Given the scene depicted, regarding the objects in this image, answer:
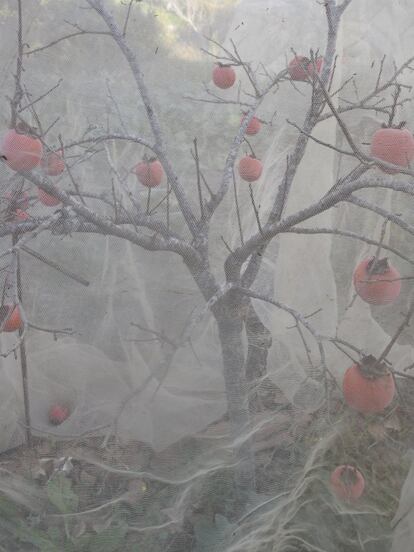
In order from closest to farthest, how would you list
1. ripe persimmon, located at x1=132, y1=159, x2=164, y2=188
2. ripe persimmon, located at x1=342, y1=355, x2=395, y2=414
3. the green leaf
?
1. ripe persimmon, located at x1=342, y1=355, x2=395, y2=414
2. the green leaf
3. ripe persimmon, located at x1=132, y1=159, x2=164, y2=188

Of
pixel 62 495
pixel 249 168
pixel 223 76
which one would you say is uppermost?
pixel 223 76

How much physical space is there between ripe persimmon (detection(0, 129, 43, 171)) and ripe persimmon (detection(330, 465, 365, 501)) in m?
0.76

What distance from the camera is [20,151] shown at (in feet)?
3.10

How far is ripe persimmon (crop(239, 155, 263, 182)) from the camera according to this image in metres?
1.24

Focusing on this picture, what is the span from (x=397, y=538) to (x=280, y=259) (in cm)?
58

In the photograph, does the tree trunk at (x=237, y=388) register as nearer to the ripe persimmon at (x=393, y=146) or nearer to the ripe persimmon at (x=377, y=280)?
the ripe persimmon at (x=377, y=280)

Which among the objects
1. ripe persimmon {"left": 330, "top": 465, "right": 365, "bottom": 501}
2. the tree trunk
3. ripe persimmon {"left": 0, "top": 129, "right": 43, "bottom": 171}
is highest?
ripe persimmon {"left": 0, "top": 129, "right": 43, "bottom": 171}

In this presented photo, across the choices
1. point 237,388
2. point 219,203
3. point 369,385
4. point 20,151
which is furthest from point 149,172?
point 369,385

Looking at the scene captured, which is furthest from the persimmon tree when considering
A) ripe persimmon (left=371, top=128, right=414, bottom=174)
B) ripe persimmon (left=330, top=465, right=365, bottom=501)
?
ripe persimmon (left=330, top=465, right=365, bottom=501)

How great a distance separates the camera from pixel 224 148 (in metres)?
1.35

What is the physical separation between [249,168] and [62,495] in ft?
2.53

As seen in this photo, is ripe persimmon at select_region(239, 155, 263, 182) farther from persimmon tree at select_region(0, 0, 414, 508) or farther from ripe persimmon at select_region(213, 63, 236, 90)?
ripe persimmon at select_region(213, 63, 236, 90)

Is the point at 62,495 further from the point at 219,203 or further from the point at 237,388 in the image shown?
the point at 219,203

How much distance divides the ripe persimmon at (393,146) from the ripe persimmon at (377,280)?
0.18 m
